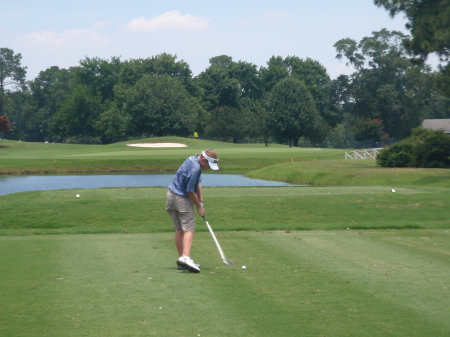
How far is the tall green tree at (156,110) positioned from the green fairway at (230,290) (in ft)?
260

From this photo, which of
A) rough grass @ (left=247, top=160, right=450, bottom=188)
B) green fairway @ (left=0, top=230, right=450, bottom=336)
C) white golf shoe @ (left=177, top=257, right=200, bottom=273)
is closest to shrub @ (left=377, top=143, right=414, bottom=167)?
rough grass @ (left=247, top=160, right=450, bottom=188)

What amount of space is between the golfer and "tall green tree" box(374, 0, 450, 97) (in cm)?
2602

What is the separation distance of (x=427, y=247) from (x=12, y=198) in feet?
50.0

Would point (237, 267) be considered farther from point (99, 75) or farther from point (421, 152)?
point (99, 75)

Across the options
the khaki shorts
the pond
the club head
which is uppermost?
the khaki shorts

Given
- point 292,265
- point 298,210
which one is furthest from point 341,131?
point 292,265

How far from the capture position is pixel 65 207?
19.1m

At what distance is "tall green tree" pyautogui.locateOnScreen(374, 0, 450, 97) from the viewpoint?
3256 centimetres

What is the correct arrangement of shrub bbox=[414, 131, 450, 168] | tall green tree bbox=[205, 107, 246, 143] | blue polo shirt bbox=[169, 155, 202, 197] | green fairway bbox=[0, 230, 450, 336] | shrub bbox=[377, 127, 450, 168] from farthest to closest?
tall green tree bbox=[205, 107, 246, 143], shrub bbox=[377, 127, 450, 168], shrub bbox=[414, 131, 450, 168], blue polo shirt bbox=[169, 155, 202, 197], green fairway bbox=[0, 230, 450, 336]

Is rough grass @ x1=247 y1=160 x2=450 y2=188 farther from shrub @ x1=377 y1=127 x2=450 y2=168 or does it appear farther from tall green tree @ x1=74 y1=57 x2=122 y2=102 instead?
tall green tree @ x1=74 y1=57 x2=122 y2=102

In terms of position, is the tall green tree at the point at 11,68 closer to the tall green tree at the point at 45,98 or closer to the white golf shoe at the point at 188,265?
the tall green tree at the point at 45,98

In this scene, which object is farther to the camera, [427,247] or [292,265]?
[427,247]

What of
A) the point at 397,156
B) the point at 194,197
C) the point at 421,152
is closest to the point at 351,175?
the point at 397,156

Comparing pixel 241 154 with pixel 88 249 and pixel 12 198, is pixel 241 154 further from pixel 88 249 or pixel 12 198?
pixel 88 249
